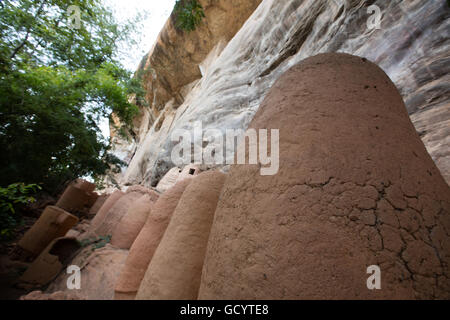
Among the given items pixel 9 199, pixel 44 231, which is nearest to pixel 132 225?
pixel 9 199

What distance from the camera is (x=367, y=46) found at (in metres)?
3.04

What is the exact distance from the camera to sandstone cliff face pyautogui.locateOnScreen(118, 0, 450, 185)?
214 centimetres

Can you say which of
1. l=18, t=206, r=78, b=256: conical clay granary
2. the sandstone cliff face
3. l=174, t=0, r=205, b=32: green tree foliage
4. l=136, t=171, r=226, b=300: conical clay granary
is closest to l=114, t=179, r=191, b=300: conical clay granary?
l=136, t=171, r=226, b=300: conical clay granary

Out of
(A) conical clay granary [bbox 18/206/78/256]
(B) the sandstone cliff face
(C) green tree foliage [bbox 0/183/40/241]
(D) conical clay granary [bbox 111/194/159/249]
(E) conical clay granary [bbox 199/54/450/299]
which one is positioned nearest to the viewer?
(E) conical clay granary [bbox 199/54/450/299]

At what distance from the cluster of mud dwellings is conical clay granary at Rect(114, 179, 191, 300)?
1.16 metres

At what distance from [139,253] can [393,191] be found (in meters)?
2.11

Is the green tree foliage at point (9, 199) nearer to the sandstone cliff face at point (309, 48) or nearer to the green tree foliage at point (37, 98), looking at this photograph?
the green tree foliage at point (37, 98)

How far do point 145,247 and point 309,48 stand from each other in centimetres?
459

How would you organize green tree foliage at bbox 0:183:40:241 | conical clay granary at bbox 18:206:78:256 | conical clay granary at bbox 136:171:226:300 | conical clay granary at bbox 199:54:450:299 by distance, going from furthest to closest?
conical clay granary at bbox 18:206:78:256
green tree foliage at bbox 0:183:40:241
conical clay granary at bbox 136:171:226:300
conical clay granary at bbox 199:54:450:299

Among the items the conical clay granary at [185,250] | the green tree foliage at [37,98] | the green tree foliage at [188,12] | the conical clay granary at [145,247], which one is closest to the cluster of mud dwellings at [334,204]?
the conical clay granary at [185,250]

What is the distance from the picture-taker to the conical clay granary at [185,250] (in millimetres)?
1455

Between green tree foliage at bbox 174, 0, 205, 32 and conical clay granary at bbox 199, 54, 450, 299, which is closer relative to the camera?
conical clay granary at bbox 199, 54, 450, 299

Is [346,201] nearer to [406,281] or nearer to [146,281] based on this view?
[406,281]

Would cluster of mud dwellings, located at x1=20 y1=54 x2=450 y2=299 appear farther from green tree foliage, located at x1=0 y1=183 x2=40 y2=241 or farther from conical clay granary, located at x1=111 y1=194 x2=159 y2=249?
green tree foliage, located at x1=0 y1=183 x2=40 y2=241
